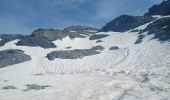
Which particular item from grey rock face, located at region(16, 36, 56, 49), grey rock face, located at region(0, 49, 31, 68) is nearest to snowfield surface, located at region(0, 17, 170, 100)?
grey rock face, located at region(0, 49, 31, 68)

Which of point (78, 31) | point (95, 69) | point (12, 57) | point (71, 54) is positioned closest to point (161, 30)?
point (71, 54)

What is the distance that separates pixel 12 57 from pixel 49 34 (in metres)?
22.2

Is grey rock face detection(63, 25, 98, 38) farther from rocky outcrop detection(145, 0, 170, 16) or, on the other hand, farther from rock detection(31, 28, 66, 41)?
rocky outcrop detection(145, 0, 170, 16)

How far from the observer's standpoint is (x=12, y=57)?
49.1 m

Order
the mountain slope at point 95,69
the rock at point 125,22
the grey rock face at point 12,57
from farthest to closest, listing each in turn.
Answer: the rock at point 125,22 → the grey rock face at point 12,57 → the mountain slope at point 95,69

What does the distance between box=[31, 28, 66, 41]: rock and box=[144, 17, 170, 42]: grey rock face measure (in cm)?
2079

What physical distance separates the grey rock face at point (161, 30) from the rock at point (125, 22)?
50.8 feet

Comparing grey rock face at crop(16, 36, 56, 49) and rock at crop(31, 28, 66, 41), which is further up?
rock at crop(31, 28, 66, 41)

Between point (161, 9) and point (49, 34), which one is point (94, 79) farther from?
point (161, 9)

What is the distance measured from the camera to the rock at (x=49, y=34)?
226ft

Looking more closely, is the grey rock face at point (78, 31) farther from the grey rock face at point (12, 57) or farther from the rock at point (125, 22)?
the grey rock face at point (12, 57)

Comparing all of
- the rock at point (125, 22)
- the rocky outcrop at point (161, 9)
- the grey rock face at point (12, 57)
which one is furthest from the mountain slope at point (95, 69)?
the rocky outcrop at point (161, 9)

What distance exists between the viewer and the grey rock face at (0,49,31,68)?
4688cm

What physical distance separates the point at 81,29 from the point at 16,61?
41015 millimetres
